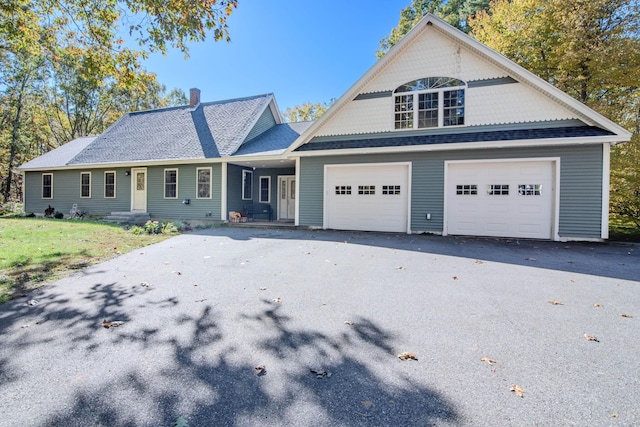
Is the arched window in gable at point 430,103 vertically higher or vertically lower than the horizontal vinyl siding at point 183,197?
higher

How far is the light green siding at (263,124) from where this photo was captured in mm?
15188

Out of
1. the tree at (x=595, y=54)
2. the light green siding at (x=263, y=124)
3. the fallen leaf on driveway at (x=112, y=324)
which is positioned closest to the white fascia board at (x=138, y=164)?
the light green siding at (x=263, y=124)

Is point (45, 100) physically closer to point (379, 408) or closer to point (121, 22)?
point (121, 22)

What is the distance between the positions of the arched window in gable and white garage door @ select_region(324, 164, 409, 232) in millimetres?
1674

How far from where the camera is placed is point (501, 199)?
957cm

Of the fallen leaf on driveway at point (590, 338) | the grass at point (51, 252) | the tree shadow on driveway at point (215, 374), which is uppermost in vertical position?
the grass at point (51, 252)

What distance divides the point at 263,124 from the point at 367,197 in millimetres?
8043

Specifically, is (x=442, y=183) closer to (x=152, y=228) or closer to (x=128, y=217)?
(x=152, y=228)

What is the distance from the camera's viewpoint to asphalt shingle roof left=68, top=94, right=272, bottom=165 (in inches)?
560

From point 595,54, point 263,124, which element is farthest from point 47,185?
point 595,54

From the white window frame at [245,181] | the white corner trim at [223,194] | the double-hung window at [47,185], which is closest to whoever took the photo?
the white corner trim at [223,194]

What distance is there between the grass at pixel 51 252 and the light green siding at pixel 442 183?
522cm

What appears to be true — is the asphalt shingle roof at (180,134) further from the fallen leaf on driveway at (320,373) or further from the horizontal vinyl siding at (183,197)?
the fallen leaf on driveway at (320,373)

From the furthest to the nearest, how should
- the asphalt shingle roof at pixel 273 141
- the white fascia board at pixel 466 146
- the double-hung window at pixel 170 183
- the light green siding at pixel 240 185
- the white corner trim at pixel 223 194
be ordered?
the double-hung window at pixel 170 183 < the light green siding at pixel 240 185 < the white corner trim at pixel 223 194 < the asphalt shingle roof at pixel 273 141 < the white fascia board at pixel 466 146
